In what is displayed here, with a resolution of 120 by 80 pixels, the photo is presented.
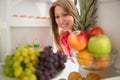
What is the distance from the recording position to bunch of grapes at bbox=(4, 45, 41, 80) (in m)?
0.52

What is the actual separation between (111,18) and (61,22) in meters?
0.45

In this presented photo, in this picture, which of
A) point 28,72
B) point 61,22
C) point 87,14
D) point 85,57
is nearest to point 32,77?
point 28,72

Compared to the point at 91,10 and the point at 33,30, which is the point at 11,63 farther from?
the point at 33,30

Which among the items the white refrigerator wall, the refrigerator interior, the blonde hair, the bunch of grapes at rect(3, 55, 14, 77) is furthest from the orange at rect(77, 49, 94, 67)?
the refrigerator interior

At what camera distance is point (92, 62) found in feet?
1.56

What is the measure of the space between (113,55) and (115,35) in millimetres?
66

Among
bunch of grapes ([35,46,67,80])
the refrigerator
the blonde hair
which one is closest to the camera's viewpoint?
bunch of grapes ([35,46,67,80])

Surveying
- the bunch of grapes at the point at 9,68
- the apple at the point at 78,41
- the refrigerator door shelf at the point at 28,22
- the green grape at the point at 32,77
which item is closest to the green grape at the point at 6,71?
the bunch of grapes at the point at 9,68

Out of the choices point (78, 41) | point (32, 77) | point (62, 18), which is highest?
point (62, 18)

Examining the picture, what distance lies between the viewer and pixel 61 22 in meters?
0.95

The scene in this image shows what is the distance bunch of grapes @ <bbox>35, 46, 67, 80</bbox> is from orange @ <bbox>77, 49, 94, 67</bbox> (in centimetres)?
12

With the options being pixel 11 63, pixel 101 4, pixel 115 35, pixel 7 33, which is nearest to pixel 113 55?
pixel 115 35

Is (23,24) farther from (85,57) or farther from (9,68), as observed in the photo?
(85,57)

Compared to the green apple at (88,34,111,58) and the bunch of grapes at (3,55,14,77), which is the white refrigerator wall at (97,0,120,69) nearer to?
the green apple at (88,34,111,58)
